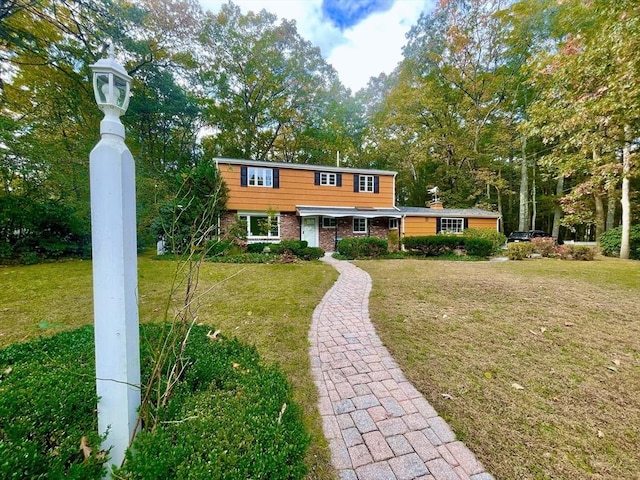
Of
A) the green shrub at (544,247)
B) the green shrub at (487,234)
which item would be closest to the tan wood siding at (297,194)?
the green shrub at (487,234)

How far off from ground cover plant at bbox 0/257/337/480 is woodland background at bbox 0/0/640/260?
332cm

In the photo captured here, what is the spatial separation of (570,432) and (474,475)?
1.05 metres

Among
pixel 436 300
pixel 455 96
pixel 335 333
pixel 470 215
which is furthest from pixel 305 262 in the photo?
pixel 455 96

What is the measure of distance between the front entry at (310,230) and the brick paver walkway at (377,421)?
1125 cm

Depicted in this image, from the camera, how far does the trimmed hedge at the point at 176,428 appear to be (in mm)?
1093

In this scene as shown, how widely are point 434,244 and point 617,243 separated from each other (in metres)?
8.86

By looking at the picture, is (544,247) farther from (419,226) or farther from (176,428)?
(176,428)

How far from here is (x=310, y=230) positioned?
1492 centimetres

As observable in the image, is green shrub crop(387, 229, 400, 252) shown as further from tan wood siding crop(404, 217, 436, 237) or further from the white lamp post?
the white lamp post

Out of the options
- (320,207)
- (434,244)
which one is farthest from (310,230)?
(434,244)

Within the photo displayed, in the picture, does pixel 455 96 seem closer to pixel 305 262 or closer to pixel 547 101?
pixel 547 101

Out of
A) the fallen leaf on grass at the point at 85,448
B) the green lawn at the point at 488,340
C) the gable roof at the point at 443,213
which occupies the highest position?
the gable roof at the point at 443,213

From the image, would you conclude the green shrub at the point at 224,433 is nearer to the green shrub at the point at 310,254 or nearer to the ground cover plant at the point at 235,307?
the ground cover plant at the point at 235,307

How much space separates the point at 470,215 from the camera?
16.3 metres
